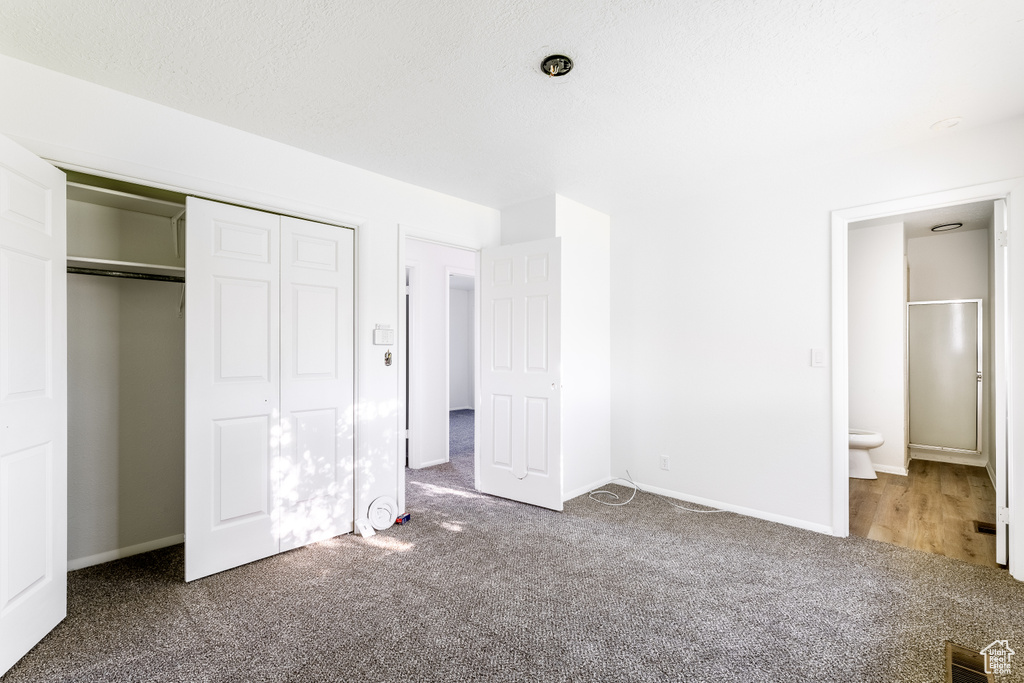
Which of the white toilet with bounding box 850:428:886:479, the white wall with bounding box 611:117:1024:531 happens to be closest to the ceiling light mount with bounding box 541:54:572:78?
the white wall with bounding box 611:117:1024:531

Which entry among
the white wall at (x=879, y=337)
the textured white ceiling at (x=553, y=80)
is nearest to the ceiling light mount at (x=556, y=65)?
the textured white ceiling at (x=553, y=80)

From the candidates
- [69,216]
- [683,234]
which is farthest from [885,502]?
[69,216]

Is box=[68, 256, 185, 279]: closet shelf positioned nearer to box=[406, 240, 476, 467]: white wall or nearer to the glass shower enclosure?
box=[406, 240, 476, 467]: white wall

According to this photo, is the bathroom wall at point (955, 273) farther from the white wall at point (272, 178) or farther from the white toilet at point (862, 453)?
the white wall at point (272, 178)

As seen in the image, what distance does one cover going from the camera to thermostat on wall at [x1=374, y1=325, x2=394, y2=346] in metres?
3.37

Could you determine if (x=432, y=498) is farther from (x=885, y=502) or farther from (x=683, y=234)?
(x=885, y=502)

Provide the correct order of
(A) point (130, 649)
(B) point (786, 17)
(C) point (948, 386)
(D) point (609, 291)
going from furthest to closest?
(C) point (948, 386)
(D) point (609, 291)
(A) point (130, 649)
(B) point (786, 17)

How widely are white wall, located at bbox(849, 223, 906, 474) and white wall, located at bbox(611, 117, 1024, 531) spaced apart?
1.73 meters

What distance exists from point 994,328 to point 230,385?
14.2 feet

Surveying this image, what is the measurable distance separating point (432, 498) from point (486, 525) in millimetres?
760

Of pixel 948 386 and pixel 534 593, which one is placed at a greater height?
pixel 948 386

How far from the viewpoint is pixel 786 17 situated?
182 cm

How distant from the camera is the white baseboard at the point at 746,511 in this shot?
10.7 ft

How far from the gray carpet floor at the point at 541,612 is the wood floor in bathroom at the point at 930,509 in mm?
236
